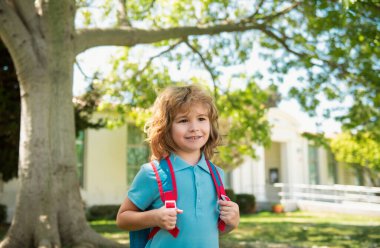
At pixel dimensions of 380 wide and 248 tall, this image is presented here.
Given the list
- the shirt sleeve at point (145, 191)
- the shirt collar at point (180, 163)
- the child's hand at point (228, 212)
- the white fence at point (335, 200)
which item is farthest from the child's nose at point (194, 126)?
the white fence at point (335, 200)

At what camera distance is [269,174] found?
3128cm

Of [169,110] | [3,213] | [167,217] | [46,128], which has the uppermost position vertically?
[46,128]

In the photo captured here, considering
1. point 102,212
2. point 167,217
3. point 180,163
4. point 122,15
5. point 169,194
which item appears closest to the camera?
point 167,217

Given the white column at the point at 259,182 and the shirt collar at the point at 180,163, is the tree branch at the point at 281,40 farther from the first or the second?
the white column at the point at 259,182

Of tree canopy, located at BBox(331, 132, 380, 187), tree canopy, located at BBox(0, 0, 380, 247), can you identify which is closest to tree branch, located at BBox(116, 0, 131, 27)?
tree canopy, located at BBox(0, 0, 380, 247)

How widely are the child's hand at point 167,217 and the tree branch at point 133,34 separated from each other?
6749 millimetres

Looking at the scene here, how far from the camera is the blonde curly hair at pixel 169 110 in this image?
2590mm

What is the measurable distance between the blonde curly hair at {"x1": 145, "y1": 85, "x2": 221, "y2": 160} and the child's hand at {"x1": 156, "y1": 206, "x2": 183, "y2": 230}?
40cm

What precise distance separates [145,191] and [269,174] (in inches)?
1164

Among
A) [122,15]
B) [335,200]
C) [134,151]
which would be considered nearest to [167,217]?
[122,15]

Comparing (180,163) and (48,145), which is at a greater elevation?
(48,145)

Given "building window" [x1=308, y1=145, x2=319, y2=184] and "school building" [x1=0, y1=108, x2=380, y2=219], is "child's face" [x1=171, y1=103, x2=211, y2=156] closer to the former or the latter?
"school building" [x1=0, y1=108, x2=380, y2=219]

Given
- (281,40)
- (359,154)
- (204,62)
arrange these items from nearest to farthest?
(281,40)
(204,62)
(359,154)

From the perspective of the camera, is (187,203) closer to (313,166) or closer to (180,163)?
(180,163)
